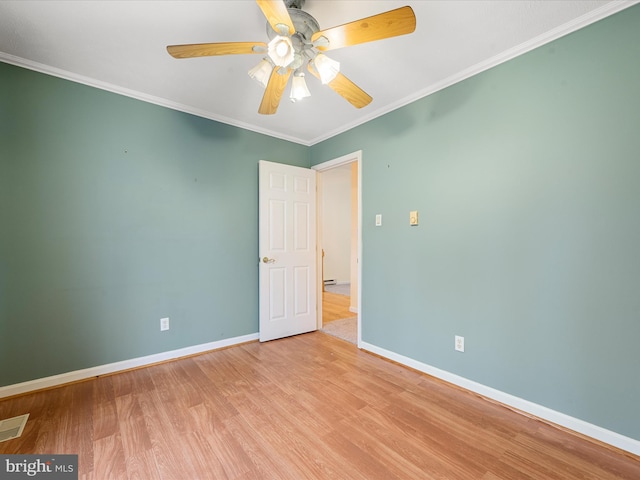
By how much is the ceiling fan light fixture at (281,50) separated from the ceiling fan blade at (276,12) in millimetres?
39

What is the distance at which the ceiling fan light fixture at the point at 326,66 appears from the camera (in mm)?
1469

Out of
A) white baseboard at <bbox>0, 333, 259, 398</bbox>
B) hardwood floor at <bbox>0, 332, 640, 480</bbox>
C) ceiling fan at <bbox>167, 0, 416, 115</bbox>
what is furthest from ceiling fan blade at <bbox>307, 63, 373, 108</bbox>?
white baseboard at <bbox>0, 333, 259, 398</bbox>

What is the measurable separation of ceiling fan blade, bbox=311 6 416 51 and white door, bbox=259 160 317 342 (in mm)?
1963

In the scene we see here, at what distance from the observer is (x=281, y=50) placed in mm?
1327

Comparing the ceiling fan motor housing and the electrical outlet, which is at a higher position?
the ceiling fan motor housing

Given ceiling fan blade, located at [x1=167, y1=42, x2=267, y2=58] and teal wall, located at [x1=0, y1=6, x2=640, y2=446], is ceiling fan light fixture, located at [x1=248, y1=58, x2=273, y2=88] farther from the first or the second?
teal wall, located at [x1=0, y1=6, x2=640, y2=446]

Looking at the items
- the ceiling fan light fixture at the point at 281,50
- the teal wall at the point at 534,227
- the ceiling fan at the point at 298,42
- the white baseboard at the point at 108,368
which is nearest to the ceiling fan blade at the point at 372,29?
the ceiling fan at the point at 298,42

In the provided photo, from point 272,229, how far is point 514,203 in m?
2.33

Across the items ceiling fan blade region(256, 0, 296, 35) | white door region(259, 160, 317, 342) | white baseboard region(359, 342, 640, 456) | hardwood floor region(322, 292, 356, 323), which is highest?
ceiling fan blade region(256, 0, 296, 35)

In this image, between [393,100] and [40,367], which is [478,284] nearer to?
[393,100]

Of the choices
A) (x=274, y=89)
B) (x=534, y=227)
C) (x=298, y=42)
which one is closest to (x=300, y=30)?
(x=298, y=42)

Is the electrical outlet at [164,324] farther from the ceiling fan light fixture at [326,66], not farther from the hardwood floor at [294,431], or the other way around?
the ceiling fan light fixture at [326,66]

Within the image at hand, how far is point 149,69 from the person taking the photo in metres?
2.15

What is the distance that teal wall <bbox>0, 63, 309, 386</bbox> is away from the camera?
6.74 feet
